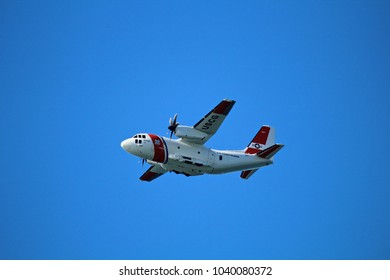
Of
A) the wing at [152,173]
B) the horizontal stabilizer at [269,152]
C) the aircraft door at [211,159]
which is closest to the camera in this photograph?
the aircraft door at [211,159]

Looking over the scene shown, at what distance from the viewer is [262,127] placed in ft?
181

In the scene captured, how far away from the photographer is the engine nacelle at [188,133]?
161 ft

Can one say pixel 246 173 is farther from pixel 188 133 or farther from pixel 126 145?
pixel 126 145

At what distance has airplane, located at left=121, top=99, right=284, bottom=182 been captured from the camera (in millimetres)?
48719

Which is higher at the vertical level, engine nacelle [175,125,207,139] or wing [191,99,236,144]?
wing [191,99,236,144]

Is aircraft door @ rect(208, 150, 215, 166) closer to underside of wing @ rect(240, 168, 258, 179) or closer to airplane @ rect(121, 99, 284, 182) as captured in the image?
airplane @ rect(121, 99, 284, 182)

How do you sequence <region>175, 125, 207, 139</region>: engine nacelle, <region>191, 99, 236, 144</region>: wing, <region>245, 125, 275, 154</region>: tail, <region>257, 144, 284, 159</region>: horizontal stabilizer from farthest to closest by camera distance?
<region>245, 125, 275, 154</region>: tail < <region>257, 144, 284, 159</region>: horizontal stabilizer < <region>175, 125, 207, 139</region>: engine nacelle < <region>191, 99, 236, 144</region>: wing

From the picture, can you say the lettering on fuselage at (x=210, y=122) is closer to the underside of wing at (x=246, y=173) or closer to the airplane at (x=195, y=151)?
the airplane at (x=195, y=151)

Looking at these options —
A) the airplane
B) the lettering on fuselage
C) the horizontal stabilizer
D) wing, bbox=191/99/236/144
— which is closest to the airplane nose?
the airplane

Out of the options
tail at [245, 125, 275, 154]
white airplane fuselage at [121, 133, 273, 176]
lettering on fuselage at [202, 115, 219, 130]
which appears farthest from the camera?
tail at [245, 125, 275, 154]

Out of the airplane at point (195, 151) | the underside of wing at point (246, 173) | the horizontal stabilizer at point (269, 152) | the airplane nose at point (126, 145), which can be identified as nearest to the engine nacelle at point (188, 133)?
the airplane at point (195, 151)

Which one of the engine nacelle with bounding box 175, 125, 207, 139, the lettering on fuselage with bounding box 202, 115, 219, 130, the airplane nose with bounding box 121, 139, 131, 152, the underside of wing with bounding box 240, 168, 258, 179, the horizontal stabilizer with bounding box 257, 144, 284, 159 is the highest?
the lettering on fuselage with bounding box 202, 115, 219, 130
